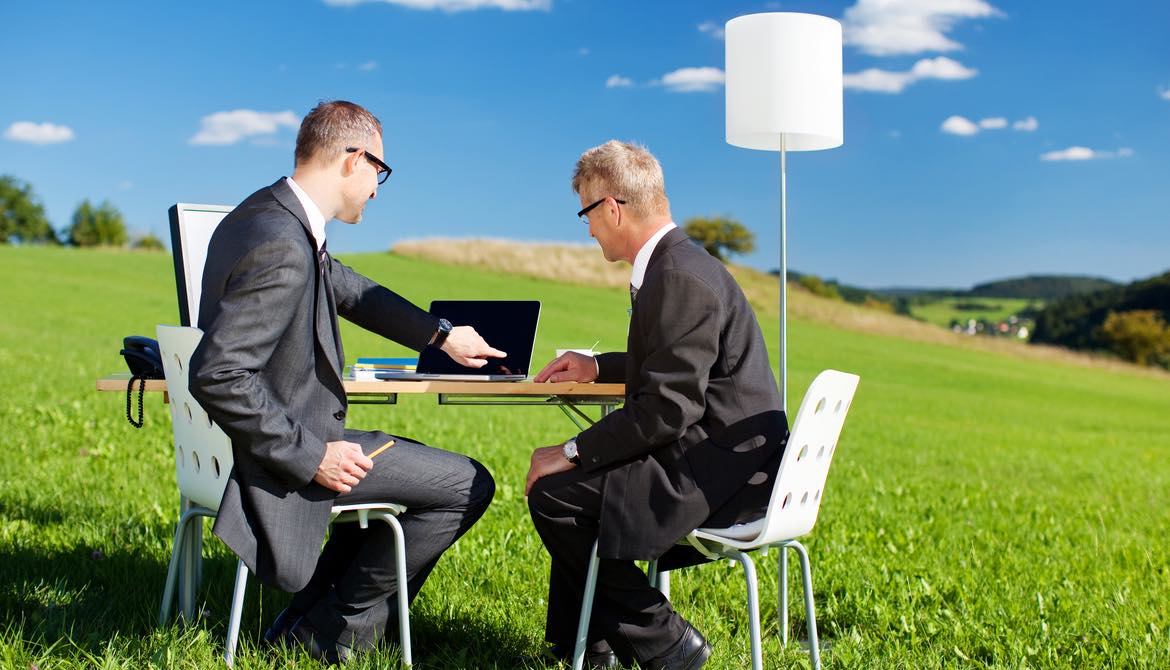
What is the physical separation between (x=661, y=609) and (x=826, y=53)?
2684 millimetres

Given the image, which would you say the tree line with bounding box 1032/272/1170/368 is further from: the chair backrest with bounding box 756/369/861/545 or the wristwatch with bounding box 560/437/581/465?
the wristwatch with bounding box 560/437/581/465

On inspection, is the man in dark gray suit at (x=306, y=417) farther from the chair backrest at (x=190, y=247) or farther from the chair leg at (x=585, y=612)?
the chair backrest at (x=190, y=247)

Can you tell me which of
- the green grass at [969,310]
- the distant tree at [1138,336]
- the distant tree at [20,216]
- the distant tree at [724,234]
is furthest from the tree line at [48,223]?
the distant tree at [1138,336]

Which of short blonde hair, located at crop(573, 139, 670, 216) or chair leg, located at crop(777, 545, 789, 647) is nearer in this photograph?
short blonde hair, located at crop(573, 139, 670, 216)

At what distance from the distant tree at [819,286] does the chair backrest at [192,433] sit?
71.5 meters

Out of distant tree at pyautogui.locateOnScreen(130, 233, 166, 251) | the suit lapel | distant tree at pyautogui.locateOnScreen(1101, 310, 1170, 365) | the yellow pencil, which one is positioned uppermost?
distant tree at pyautogui.locateOnScreen(130, 233, 166, 251)

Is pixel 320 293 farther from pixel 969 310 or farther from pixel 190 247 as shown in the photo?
pixel 969 310

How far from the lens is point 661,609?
3.35 metres

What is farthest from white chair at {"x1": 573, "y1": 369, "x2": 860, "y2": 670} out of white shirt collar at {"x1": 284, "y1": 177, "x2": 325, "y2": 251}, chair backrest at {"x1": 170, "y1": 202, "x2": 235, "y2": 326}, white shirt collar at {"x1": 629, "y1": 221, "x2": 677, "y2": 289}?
chair backrest at {"x1": 170, "y1": 202, "x2": 235, "y2": 326}

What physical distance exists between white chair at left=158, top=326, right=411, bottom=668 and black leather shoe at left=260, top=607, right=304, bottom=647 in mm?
277

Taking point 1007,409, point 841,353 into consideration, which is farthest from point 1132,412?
point 841,353

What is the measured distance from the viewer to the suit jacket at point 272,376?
291cm

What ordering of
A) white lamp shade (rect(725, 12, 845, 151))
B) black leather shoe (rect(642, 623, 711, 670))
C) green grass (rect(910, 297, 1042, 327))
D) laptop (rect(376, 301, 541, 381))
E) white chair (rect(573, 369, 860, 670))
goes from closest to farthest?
white chair (rect(573, 369, 860, 670)) < black leather shoe (rect(642, 623, 711, 670)) < laptop (rect(376, 301, 541, 381)) < white lamp shade (rect(725, 12, 845, 151)) < green grass (rect(910, 297, 1042, 327))

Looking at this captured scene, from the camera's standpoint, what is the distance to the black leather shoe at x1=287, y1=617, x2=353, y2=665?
3.45 meters
